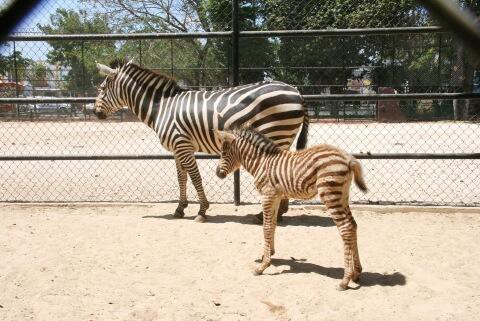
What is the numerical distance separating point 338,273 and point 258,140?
139 centimetres

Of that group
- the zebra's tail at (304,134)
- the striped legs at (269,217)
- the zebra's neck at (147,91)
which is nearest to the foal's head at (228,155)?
Result: the striped legs at (269,217)

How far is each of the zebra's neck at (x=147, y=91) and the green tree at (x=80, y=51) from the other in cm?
1340

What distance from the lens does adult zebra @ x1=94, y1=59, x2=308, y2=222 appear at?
207 inches

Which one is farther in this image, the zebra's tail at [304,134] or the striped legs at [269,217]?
the zebra's tail at [304,134]

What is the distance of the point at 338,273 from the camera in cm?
387

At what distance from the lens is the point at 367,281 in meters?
3.69

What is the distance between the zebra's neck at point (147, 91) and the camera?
584 cm

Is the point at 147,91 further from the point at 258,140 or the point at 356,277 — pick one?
the point at 356,277

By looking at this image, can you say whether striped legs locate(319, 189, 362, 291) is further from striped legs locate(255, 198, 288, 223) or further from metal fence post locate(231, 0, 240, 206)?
metal fence post locate(231, 0, 240, 206)

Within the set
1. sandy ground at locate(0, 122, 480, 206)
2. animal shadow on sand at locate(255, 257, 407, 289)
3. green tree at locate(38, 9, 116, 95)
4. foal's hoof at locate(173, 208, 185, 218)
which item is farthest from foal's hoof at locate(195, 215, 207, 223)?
green tree at locate(38, 9, 116, 95)

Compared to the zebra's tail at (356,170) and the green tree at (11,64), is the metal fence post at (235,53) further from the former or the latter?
the green tree at (11,64)

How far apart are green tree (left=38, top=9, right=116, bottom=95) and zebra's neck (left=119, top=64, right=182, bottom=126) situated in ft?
44.0

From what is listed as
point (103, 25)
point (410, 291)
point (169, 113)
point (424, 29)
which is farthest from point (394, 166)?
point (103, 25)

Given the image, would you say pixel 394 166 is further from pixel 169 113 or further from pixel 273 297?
pixel 273 297
